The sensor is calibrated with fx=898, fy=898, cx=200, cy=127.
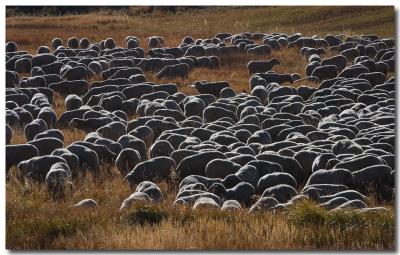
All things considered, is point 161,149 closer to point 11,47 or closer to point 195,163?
point 195,163

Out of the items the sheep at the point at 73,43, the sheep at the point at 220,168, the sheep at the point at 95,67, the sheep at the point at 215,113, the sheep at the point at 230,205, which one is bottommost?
the sheep at the point at 230,205

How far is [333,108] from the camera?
478 inches

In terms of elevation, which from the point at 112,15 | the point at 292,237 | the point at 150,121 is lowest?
the point at 292,237

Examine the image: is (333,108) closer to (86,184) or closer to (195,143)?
Result: (195,143)

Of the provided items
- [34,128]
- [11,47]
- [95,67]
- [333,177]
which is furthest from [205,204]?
[95,67]

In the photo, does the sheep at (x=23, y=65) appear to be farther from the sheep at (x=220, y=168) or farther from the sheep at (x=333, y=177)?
the sheep at (x=333, y=177)

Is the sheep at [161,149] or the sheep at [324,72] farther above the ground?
the sheep at [324,72]

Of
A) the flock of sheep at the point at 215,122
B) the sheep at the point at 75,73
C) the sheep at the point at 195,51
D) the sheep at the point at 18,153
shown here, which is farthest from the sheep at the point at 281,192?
the sheep at the point at 195,51

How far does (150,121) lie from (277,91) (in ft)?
9.63

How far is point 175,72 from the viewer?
15.5 m

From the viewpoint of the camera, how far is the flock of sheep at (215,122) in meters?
8.62

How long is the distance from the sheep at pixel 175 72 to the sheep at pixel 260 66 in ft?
3.66

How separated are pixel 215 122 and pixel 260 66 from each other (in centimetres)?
404

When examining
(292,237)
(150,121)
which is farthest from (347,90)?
(292,237)
